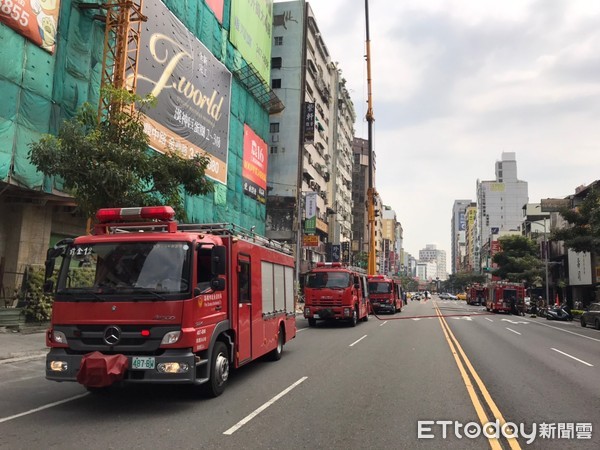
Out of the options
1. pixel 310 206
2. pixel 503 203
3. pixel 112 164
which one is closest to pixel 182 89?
pixel 112 164

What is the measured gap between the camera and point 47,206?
66.0ft

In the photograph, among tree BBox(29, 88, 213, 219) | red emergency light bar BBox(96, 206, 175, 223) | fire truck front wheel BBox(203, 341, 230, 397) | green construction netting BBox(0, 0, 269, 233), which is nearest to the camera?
fire truck front wheel BBox(203, 341, 230, 397)

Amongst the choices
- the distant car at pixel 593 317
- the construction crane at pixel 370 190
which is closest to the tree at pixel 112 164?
the distant car at pixel 593 317

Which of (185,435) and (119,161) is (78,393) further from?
(119,161)

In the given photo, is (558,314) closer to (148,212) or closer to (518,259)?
(518,259)

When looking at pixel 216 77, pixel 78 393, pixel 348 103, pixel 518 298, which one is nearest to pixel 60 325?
pixel 78 393

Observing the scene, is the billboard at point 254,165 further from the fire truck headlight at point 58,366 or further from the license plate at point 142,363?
the license plate at point 142,363

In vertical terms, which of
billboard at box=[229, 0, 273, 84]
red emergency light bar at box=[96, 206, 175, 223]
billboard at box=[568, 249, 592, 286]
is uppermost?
billboard at box=[229, 0, 273, 84]

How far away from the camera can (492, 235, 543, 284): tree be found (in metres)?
63.2

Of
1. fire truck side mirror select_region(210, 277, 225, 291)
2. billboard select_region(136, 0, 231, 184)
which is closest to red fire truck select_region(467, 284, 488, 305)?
billboard select_region(136, 0, 231, 184)

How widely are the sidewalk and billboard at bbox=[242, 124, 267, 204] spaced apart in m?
25.3

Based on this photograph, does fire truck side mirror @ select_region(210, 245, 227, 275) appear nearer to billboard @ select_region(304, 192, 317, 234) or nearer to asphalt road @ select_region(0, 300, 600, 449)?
asphalt road @ select_region(0, 300, 600, 449)

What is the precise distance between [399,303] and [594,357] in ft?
82.4

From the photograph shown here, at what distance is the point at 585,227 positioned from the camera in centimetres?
3228
